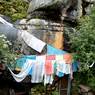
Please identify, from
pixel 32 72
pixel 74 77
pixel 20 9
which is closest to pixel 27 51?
pixel 32 72

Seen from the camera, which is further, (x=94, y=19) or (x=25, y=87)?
(x=25, y=87)

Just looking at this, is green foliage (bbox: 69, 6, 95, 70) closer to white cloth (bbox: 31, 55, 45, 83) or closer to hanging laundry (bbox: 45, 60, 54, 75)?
hanging laundry (bbox: 45, 60, 54, 75)

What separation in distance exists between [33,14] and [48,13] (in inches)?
28.6

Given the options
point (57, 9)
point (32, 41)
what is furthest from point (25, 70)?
point (57, 9)

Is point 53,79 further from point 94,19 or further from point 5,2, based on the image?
point 5,2

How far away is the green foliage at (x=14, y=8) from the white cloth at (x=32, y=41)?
10.7 feet

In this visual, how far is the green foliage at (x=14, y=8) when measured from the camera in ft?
56.0

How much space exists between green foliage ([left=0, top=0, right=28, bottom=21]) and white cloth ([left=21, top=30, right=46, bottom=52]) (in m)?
3.25

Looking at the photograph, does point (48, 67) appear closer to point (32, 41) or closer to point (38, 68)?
point (38, 68)

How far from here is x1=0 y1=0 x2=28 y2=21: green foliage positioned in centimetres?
1706

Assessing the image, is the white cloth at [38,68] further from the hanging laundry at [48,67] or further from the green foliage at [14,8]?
the green foliage at [14,8]

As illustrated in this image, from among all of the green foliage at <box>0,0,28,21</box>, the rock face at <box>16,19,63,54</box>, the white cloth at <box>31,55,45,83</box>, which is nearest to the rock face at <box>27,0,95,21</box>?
the rock face at <box>16,19,63,54</box>

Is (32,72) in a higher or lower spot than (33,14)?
lower

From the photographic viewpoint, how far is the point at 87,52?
1286 cm
